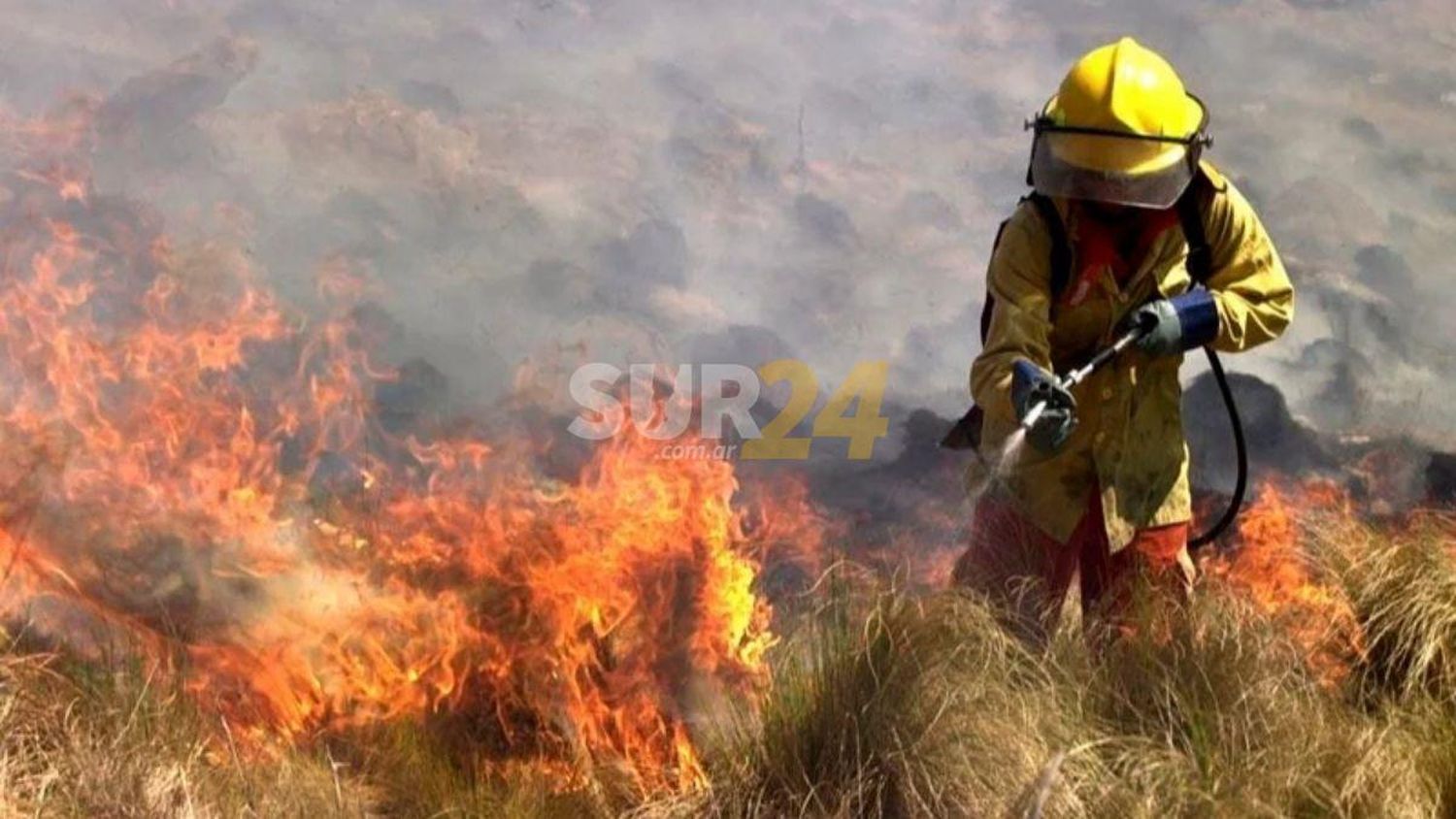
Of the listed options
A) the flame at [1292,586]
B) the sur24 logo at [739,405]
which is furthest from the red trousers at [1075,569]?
the sur24 logo at [739,405]

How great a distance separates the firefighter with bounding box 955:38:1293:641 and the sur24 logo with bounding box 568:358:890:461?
6.43ft

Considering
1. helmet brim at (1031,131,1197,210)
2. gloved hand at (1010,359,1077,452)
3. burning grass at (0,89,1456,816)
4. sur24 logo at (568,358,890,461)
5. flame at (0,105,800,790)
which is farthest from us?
sur24 logo at (568,358,890,461)

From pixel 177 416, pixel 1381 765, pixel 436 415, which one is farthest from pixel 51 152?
pixel 1381 765

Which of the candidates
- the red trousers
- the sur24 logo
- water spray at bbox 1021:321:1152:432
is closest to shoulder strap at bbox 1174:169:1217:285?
water spray at bbox 1021:321:1152:432

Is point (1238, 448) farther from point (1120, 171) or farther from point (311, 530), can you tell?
point (311, 530)

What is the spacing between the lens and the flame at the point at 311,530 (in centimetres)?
411

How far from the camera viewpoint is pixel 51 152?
5.38 meters

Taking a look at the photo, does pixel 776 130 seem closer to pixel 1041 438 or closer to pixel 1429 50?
pixel 1429 50

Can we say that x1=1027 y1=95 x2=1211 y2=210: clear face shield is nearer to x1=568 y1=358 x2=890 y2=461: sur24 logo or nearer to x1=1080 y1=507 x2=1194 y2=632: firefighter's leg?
x1=1080 y1=507 x2=1194 y2=632: firefighter's leg

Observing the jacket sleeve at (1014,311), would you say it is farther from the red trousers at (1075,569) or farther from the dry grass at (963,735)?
the dry grass at (963,735)

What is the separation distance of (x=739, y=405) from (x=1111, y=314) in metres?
2.36

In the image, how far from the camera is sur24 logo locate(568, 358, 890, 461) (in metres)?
5.36

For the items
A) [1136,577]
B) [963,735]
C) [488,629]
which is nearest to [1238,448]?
[1136,577]

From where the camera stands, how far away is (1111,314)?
11.3 feet
